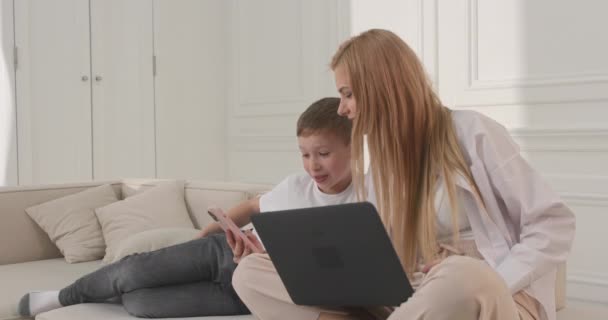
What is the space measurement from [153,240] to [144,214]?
49cm

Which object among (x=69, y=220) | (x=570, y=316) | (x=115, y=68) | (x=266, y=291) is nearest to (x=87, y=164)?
(x=115, y=68)

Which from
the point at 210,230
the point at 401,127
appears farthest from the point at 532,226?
the point at 210,230

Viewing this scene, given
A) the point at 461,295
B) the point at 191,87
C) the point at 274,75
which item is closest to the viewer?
the point at 461,295

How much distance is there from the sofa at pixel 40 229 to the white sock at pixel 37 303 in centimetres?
10

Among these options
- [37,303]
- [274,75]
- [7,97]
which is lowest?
[37,303]

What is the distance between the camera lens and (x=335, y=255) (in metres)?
1.44

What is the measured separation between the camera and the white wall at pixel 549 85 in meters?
3.41

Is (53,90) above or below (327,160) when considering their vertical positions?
above

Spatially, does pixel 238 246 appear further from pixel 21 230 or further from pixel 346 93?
pixel 21 230

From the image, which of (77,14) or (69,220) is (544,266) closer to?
(69,220)

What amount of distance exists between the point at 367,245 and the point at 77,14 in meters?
3.71

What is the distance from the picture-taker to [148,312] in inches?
82.8

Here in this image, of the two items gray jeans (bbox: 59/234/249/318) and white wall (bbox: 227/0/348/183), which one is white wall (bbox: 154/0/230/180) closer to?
white wall (bbox: 227/0/348/183)

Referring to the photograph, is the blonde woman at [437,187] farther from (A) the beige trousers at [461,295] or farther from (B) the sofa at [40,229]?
(B) the sofa at [40,229]
